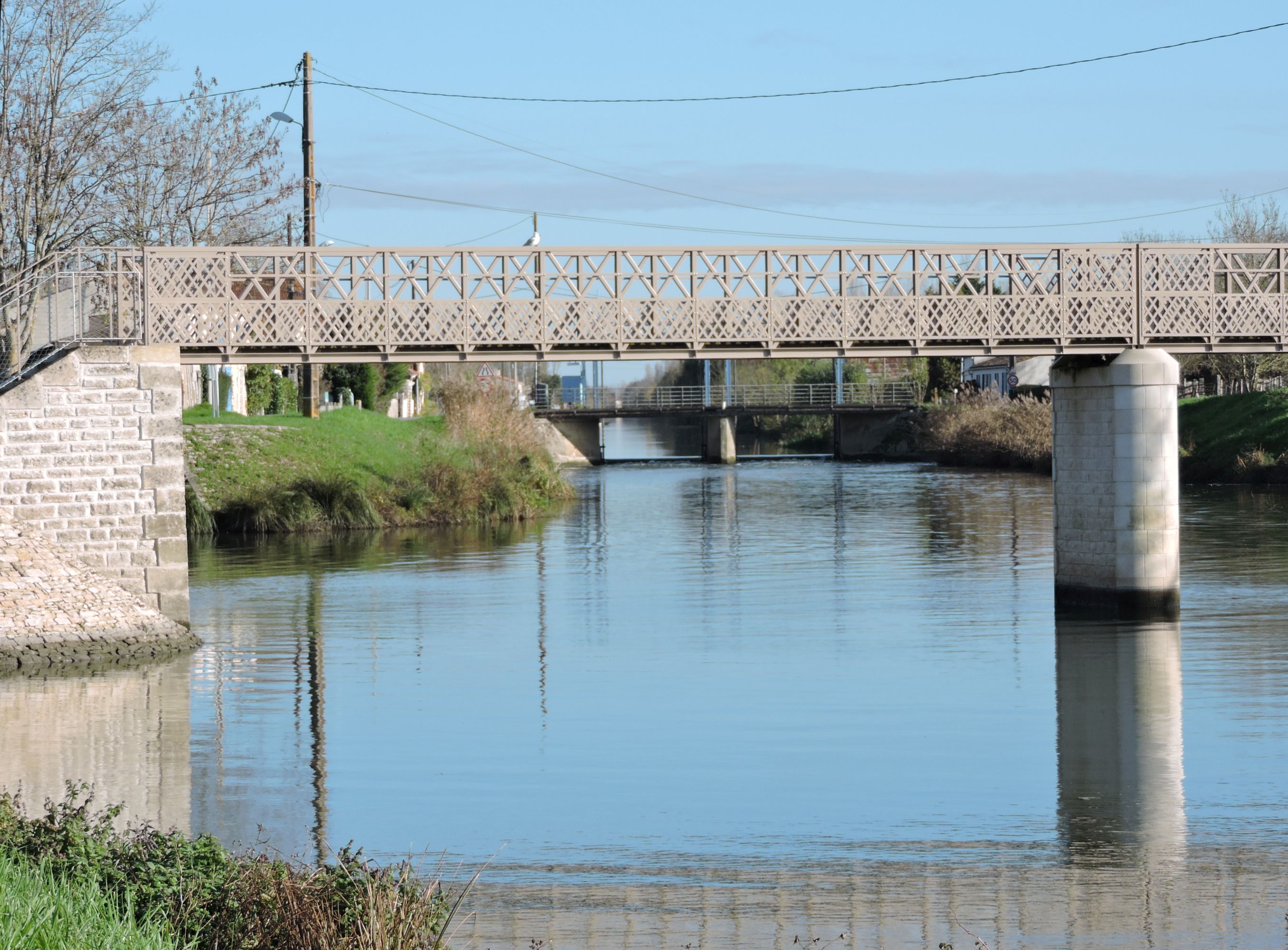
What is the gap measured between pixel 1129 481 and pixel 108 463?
1630 centimetres

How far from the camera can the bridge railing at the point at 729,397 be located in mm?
91250

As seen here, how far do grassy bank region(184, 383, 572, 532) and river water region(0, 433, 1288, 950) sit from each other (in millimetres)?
6928

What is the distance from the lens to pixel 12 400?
Answer: 22.4m

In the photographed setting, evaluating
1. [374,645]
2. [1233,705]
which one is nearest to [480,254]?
[374,645]

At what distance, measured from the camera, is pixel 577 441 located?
3745 inches

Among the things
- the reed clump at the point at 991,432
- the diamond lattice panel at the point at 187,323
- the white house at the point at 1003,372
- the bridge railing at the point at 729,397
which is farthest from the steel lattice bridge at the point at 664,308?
the bridge railing at the point at 729,397

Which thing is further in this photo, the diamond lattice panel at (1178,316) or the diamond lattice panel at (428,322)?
the diamond lattice panel at (1178,316)

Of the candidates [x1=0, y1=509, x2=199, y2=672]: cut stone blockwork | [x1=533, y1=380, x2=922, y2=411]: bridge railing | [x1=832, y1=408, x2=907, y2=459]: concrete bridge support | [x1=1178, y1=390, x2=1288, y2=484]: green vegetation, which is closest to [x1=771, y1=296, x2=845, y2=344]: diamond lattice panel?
[x1=0, y1=509, x2=199, y2=672]: cut stone blockwork

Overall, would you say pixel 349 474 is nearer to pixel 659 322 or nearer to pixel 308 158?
pixel 308 158

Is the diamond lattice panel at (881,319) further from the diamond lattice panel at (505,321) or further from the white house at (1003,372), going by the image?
the white house at (1003,372)

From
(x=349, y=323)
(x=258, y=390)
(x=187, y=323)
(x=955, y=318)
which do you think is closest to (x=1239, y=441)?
(x=258, y=390)

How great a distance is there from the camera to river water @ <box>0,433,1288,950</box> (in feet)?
36.5

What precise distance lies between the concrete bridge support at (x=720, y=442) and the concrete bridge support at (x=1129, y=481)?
2676 inches

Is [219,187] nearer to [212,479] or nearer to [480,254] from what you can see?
[212,479]
